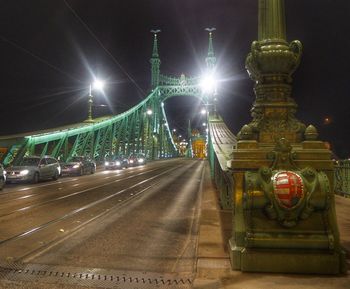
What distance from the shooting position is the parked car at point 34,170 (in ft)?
73.2

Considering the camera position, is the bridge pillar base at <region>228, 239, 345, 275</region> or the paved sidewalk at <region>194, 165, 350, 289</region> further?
the bridge pillar base at <region>228, 239, 345, 275</region>

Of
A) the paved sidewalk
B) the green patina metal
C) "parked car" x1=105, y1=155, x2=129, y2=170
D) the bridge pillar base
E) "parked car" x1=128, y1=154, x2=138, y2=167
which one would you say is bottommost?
the paved sidewalk

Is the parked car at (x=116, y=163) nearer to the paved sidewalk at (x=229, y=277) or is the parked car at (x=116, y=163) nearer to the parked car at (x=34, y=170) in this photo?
the parked car at (x=34, y=170)

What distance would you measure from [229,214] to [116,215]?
2.82 meters

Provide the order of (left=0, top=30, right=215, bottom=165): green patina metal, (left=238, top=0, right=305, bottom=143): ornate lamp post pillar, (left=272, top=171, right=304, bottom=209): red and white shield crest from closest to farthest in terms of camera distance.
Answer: (left=272, top=171, right=304, bottom=209): red and white shield crest < (left=238, top=0, right=305, bottom=143): ornate lamp post pillar < (left=0, top=30, right=215, bottom=165): green patina metal

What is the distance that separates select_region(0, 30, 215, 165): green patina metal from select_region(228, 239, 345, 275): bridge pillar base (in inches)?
936

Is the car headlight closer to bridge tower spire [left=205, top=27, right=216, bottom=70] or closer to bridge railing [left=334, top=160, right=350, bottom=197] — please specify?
bridge railing [left=334, top=160, right=350, bottom=197]

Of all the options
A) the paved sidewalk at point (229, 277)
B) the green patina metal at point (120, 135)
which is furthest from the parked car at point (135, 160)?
the paved sidewalk at point (229, 277)

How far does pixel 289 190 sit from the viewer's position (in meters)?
5.25

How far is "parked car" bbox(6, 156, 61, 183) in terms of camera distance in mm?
22312

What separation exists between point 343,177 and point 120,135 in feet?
144

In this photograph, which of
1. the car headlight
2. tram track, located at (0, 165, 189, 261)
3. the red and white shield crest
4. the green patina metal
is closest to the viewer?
the red and white shield crest

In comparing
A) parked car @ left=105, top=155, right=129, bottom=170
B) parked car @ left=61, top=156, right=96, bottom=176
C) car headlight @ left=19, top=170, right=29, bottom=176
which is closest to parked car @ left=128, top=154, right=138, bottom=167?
parked car @ left=105, top=155, right=129, bottom=170

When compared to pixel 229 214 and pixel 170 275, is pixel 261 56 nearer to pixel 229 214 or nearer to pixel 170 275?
pixel 170 275
